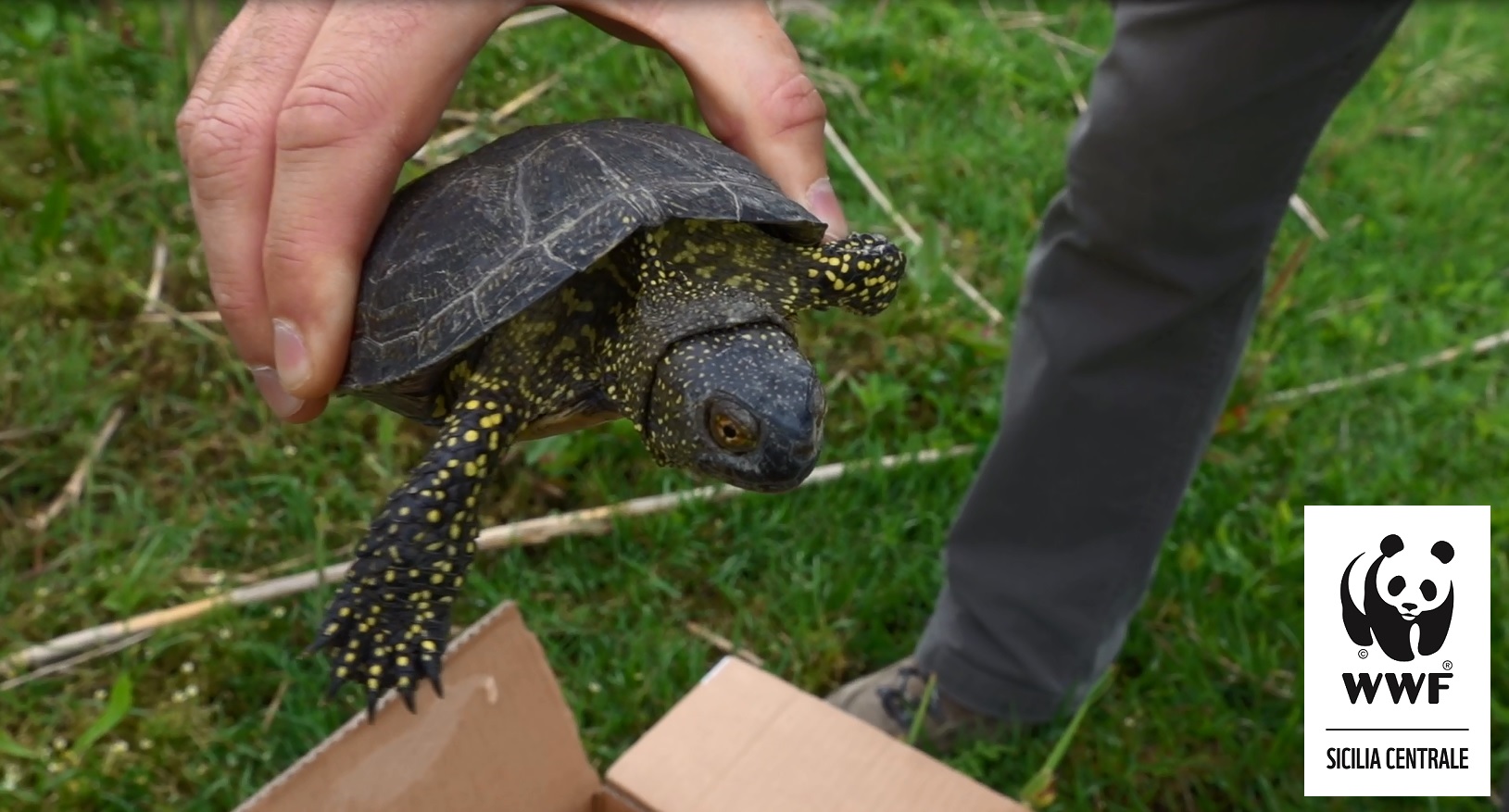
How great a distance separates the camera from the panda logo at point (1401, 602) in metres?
1.71

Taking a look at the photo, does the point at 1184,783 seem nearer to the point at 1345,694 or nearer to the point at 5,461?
the point at 1345,694

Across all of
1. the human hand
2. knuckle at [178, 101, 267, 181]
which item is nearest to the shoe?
the human hand

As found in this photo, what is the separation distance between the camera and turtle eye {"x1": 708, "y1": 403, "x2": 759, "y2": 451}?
100cm

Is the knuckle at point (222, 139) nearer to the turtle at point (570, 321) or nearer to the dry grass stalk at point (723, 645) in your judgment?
the turtle at point (570, 321)

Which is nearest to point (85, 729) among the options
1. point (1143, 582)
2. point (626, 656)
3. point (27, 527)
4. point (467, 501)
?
point (27, 527)

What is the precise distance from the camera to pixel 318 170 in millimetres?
1180

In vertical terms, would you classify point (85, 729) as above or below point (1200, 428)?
below

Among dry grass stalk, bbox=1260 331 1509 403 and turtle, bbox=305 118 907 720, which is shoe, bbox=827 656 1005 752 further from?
dry grass stalk, bbox=1260 331 1509 403

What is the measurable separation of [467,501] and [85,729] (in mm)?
1289

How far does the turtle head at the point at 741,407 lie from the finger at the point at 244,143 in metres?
0.57

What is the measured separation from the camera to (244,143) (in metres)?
1.26

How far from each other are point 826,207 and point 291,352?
2.10 ft

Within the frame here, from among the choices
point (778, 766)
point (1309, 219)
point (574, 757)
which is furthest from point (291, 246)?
point (1309, 219)

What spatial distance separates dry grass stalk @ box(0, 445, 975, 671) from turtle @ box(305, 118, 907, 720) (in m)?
0.79
